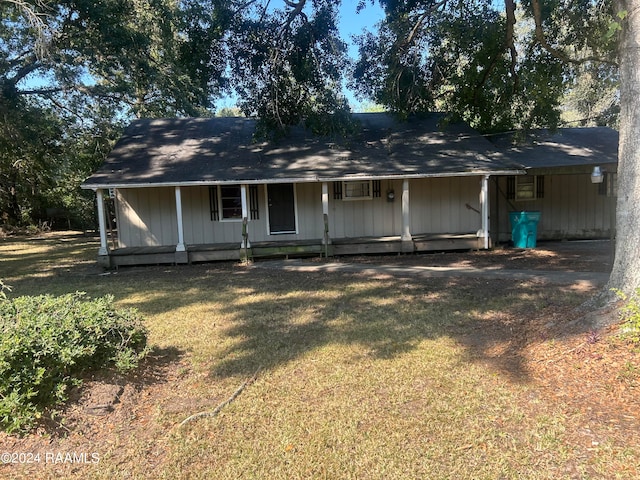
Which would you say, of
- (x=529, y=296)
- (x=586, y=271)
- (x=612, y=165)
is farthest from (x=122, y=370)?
(x=612, y=165)

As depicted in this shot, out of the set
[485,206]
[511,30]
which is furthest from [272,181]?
[511,30]

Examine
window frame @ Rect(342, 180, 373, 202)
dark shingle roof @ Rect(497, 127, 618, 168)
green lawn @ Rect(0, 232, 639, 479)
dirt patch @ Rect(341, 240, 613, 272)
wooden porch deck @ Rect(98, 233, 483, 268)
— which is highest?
dark shingle roof @ Rect(497, 127, 618, 168)

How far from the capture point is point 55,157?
1955 cm

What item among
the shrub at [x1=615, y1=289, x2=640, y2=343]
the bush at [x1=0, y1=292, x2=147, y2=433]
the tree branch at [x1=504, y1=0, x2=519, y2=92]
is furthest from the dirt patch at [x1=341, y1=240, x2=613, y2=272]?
the bush at [x1=0, y1=292, x2=147, y2=433]

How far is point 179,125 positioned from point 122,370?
11840 mm

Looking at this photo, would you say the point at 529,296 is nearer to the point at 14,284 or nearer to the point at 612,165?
the point at 612,165

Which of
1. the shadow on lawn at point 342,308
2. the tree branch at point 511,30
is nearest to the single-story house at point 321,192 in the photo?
the tree branch at point 511,30

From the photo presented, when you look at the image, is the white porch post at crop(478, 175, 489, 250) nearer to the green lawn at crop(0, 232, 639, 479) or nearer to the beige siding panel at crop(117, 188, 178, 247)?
the green lawn at crop(0, 232, 639, 479)

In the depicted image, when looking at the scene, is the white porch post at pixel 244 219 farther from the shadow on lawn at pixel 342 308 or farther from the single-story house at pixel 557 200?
the single-story house at pixel 557 200

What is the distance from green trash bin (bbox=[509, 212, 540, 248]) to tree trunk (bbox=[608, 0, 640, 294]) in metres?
7.88

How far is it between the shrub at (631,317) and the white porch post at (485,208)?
7.46 m

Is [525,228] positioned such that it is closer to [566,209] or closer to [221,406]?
[566,209]

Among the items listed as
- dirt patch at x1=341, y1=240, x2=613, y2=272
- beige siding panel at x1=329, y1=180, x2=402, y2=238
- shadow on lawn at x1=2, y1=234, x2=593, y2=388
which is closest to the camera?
shadow on lawn at x1=2, y1=234, x2=593, y2=388

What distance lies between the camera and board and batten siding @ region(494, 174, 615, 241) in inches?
521
